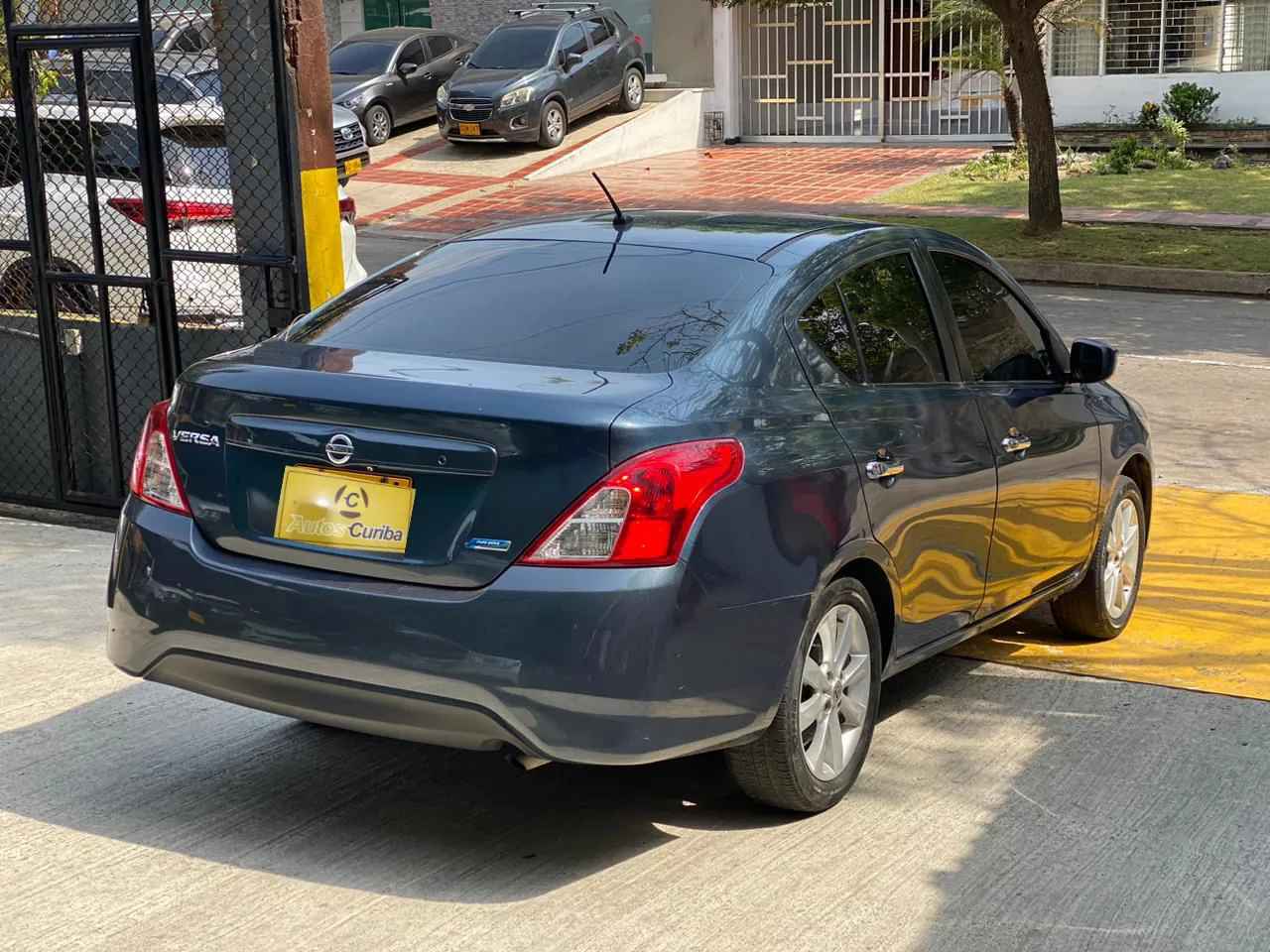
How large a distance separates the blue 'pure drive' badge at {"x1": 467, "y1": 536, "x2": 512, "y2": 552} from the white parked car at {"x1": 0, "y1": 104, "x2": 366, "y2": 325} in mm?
4420

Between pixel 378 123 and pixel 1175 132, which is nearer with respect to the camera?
pixel 1175 132

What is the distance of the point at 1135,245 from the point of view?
17.4 m

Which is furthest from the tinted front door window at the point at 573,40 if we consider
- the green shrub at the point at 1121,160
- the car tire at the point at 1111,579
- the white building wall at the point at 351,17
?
the car tire at the point at 1111,579

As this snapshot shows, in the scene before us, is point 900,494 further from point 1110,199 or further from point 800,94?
point 800,94

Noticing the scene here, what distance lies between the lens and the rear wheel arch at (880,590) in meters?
4.57

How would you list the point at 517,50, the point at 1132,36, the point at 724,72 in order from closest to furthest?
the point at 517,50 < the point at 1132,36 < the point at 724,72

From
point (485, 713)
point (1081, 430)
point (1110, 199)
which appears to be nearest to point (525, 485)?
point (485, 713)

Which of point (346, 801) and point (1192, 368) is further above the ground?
point (346, 801)

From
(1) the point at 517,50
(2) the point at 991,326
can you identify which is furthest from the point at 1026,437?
(1) the point at 517,50

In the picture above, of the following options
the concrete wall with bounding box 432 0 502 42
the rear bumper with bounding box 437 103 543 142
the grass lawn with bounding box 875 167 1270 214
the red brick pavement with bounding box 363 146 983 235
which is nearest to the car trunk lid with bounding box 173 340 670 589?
the red brick pavement with bounding box 363 146 983 235

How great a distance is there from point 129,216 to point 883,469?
475 cm

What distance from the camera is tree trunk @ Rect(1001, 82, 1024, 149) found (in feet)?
→ 78.8

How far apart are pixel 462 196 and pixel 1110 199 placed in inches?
335

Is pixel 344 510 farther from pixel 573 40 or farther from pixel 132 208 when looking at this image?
pixel 573 40
